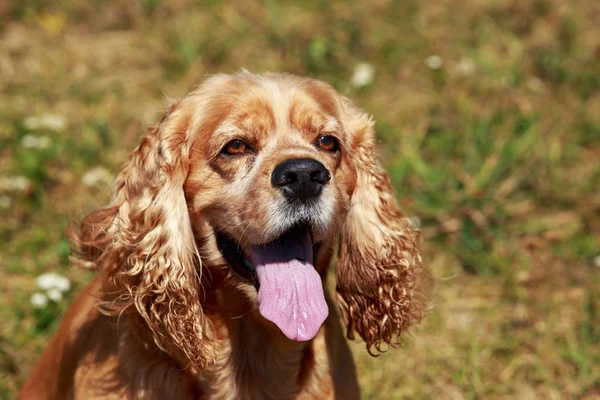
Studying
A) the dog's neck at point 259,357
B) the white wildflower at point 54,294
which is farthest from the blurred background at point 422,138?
the dog's neck at point 259,357

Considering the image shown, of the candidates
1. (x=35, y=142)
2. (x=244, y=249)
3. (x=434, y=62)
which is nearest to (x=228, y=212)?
(x=244, y=249)

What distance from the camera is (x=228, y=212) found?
317cm

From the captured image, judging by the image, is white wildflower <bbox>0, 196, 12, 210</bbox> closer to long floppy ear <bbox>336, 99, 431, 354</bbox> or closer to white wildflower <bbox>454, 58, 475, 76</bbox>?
long floppy ear <bbox>336, 99, 431, 354</bbox>

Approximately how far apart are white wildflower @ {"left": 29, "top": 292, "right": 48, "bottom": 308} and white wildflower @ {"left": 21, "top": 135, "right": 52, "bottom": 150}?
1.43 m

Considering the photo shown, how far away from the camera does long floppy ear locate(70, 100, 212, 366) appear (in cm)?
320

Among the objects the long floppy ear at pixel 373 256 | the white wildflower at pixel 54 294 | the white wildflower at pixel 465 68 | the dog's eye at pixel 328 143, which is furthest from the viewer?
the white wildflower at pixel 465 68

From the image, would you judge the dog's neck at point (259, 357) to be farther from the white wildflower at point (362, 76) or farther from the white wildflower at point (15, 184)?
the white wildflower at point (362, 76)

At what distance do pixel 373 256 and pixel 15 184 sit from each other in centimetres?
282

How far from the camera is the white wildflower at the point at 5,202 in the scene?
17.4 ft

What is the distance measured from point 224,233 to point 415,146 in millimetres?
2990

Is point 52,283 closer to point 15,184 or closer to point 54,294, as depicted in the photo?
point 54,294

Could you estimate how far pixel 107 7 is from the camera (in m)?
7.37

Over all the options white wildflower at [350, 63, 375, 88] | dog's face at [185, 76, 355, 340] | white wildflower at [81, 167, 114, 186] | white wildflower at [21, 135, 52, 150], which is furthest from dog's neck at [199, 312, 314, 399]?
white wildflower at [350, 63, 375, 88]

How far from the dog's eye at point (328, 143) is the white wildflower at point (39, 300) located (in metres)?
1.99
